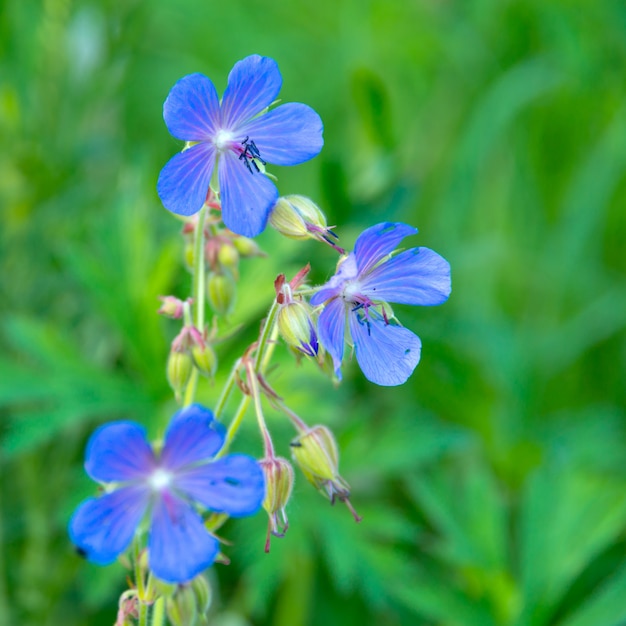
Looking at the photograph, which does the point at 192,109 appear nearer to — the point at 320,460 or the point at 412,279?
the point at 412,279

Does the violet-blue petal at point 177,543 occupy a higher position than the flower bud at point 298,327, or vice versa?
the flower bud at point 298,327

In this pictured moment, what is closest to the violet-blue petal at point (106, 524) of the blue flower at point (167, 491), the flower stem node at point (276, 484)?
the blue flower at point (167, 491)

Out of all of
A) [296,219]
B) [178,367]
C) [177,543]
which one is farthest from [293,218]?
[177,543]

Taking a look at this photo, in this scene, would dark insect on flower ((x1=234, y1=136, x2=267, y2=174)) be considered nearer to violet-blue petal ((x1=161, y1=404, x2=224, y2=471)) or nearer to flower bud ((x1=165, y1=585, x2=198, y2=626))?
violet-blue petal ((x1=161, y1=404, x2=224, y2=471))

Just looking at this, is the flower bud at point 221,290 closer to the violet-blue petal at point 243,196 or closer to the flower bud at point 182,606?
the violet-blue petal at point 243,196

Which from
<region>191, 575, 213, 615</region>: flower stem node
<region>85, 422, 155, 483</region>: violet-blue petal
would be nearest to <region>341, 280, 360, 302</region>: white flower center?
<region>85, 422, 155, 483</region>: violet-blue petal
